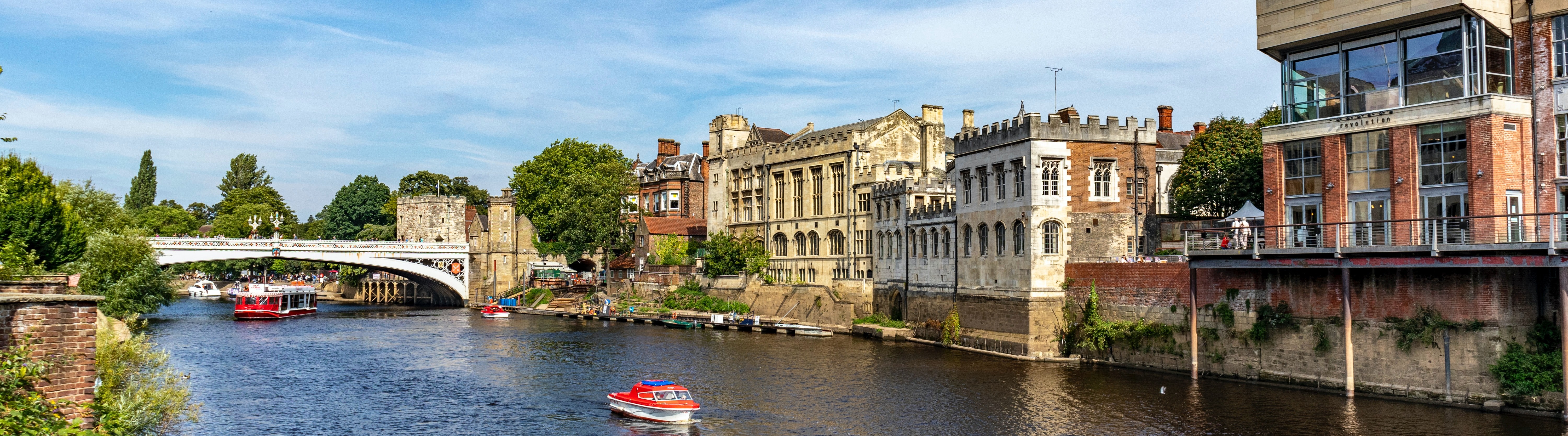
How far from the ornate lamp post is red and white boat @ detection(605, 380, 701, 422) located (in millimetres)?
92210

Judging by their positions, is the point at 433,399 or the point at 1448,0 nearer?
the point at 1448,0

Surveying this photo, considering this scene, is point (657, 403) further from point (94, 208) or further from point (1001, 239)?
point (94, 208)

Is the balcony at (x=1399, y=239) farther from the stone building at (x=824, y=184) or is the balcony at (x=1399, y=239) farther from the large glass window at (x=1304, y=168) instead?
the stone building at (x=824, y=184)

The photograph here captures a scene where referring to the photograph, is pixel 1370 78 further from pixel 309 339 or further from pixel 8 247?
pixel 309 339

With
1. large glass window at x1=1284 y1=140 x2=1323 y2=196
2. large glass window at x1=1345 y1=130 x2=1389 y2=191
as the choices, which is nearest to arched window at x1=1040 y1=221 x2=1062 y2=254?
large glass window at x1=1284 y1=140 x2=1323 y2=196

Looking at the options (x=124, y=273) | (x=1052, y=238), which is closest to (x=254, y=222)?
(x=124, y=273)

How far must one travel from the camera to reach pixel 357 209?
13575 cm

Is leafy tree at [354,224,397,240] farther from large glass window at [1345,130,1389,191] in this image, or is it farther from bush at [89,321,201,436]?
large glass window at [1345,130,1389,191]

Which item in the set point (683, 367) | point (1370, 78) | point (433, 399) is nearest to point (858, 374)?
point (683, 367)

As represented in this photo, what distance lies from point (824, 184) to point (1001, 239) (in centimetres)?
2410

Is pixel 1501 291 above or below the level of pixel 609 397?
above

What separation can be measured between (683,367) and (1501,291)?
31581mm

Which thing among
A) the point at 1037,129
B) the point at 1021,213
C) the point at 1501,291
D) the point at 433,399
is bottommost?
the point at 433,399

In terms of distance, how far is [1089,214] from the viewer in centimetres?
5031
